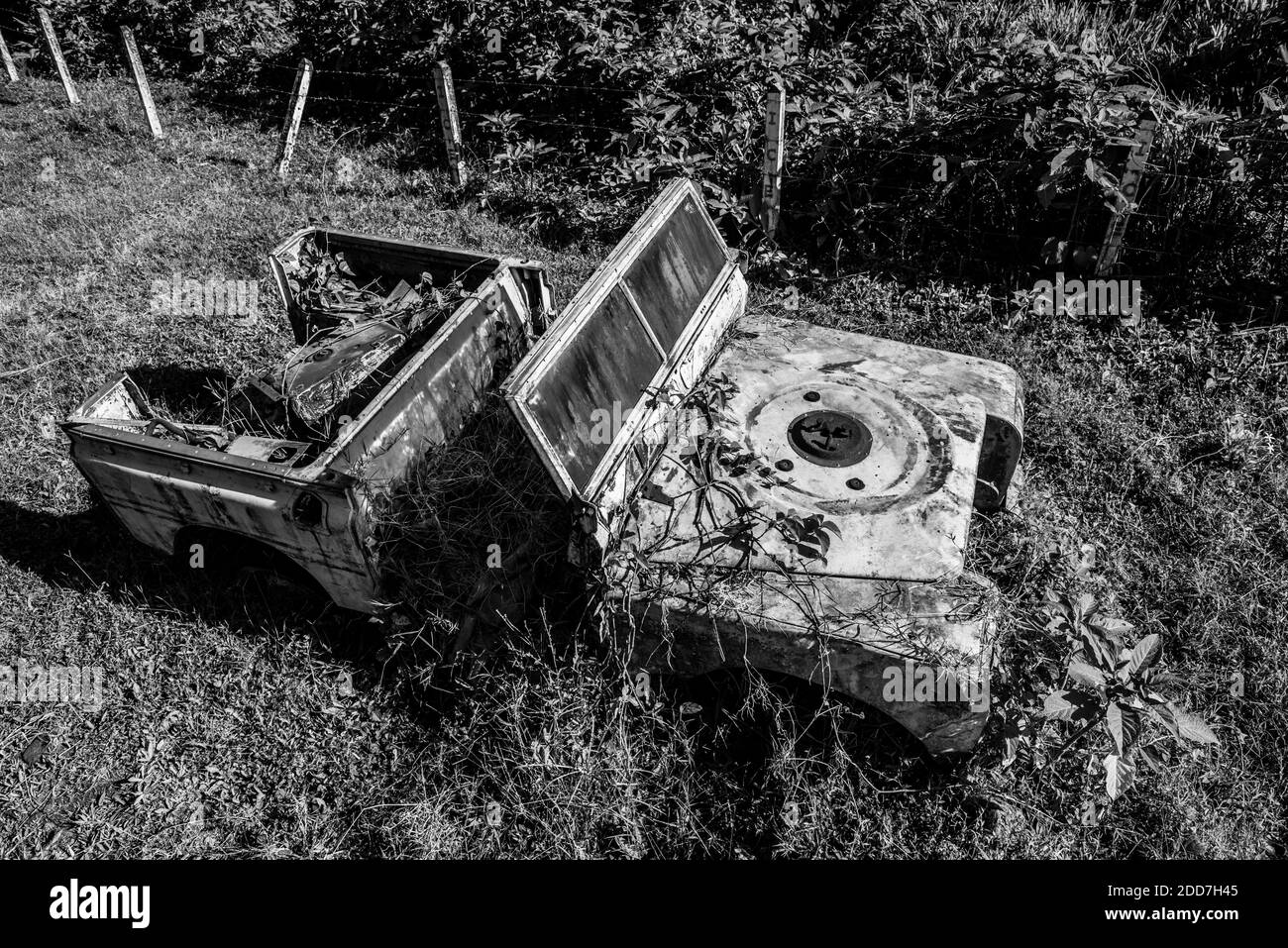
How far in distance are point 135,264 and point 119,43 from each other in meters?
6.76

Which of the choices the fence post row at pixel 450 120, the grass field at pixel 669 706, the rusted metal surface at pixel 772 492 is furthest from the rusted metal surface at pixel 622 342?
the fence post row at pixel 450 120

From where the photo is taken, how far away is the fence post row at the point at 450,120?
784 cm

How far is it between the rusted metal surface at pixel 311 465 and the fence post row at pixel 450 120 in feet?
13.0

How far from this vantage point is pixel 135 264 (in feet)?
24.9

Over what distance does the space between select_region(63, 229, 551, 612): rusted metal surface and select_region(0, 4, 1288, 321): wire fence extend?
132 inches

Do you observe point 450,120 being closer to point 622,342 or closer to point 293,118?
point 293,118

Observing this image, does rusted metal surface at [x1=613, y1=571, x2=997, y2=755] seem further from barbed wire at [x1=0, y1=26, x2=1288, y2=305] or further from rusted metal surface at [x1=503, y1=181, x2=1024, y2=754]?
barbed wire at [x1=0, y1=26, x2=1288, y2=305]

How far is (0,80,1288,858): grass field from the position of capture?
3.63 meters

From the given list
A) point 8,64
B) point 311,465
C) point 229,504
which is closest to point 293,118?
point 8,64

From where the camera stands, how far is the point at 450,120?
796 cm

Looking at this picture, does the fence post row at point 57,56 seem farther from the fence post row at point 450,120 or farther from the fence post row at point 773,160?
the fence post row at point 773,160

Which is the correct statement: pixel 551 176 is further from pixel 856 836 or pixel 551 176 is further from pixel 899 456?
pixel 856 836

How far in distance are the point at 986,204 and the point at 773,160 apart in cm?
158

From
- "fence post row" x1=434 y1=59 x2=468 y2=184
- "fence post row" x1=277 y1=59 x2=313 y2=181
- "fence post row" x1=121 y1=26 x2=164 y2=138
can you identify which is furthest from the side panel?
"fence post row" x1=121 y1=26 x2=164 y2=138
